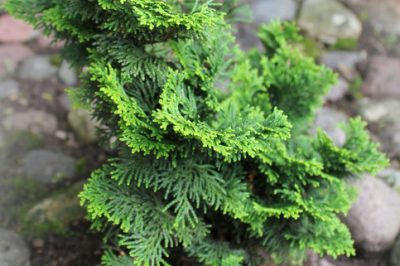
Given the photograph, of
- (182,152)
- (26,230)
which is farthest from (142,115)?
(26,230)

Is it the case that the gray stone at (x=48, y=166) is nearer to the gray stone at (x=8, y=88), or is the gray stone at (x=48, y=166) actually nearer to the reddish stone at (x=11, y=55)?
the gray stone at (x=8, y=88)

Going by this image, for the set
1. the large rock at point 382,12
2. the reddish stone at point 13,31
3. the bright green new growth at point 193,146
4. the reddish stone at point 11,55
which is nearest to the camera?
the bright green new growth at point 193,146

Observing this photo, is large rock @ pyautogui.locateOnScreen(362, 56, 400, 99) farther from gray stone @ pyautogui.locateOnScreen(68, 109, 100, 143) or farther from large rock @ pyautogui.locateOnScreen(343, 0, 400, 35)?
gray stone @ pyautogui.locateOnScreen(68, 109, 100, 143)

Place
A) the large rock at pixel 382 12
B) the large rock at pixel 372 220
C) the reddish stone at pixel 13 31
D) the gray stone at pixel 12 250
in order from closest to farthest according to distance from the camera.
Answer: the gray stone at pixel 12 250, the large rock at pixel 372 220, the reddish stone at pixel 13 31, the large rock at pixel 382 12

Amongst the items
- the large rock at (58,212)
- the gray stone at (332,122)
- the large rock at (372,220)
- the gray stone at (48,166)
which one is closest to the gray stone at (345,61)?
the gray stone at (332,122)

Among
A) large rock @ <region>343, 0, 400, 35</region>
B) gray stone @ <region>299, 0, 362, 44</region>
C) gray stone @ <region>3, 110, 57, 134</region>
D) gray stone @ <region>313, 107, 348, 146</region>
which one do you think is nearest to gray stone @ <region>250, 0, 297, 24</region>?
gray stone @ <region>299, 0, 362, 44</region>

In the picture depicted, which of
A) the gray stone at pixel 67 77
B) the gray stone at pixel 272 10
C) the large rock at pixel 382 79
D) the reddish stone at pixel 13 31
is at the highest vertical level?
the gray stone at pixel 272 10

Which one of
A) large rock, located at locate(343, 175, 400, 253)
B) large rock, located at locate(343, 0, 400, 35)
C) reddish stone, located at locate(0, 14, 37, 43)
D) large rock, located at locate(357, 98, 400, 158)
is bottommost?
reddish stone, located at locate(0, 14, 37, 43)

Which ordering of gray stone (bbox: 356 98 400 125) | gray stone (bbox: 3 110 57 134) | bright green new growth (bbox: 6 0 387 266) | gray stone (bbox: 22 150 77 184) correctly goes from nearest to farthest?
bright green new growth (bbox: 6 0 387 266) → gray stone (bbox: 22 150 77 184) → gray stone (bbox: 3 110 57 134) → gray stone (bbox: 356 98 400 125)
